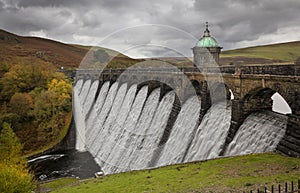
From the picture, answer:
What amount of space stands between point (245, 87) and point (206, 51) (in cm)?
2199

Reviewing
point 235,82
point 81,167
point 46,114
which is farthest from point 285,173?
point 46,114

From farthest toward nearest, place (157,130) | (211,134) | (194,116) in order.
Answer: (157,130)
(194,116)
(211,134)

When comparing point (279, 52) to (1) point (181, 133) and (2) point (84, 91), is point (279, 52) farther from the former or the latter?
(1) point (181, 133)

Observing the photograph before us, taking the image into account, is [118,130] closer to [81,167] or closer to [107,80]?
[81,167]

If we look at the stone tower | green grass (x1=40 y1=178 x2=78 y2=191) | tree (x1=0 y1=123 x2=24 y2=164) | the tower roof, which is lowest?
green grass (x1=40 y1=178 x2=78 y2=191)

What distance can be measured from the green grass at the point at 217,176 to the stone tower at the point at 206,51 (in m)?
25.9

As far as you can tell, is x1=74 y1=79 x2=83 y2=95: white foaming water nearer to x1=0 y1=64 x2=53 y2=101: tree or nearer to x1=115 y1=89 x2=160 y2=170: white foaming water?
x1=0 y1=64 x2=53 y2=101: tree

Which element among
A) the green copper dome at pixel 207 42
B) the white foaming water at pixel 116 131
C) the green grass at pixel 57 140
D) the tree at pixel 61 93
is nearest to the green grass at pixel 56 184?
the white foaming water at pixel 116 131

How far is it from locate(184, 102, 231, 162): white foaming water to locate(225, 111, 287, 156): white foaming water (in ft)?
4.99

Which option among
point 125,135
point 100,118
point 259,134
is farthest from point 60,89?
point 259,134

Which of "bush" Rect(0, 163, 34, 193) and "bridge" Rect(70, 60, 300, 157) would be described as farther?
"bush" Rect(0, 163, 34, 193)

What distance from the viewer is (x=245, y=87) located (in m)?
22.2

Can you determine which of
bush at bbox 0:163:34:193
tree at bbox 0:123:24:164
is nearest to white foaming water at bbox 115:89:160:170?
tree at bbox 0:123:24:164

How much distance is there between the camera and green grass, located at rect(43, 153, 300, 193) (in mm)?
13484
